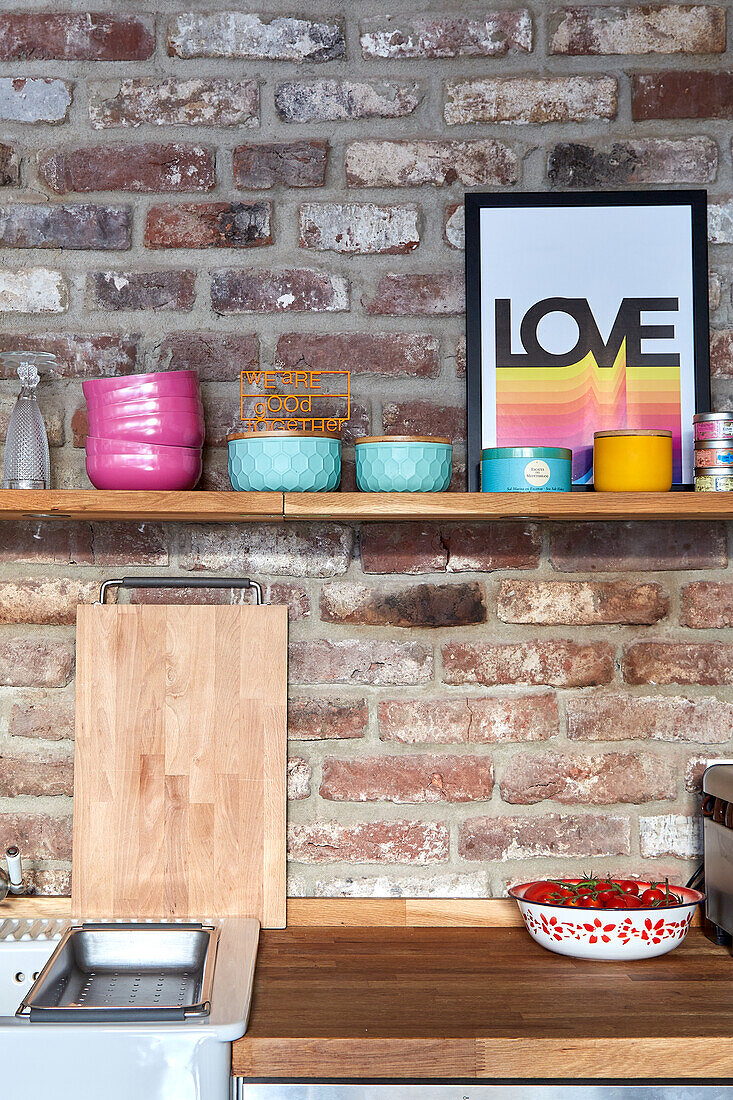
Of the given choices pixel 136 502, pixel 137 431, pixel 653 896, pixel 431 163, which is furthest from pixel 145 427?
pixel 653 896

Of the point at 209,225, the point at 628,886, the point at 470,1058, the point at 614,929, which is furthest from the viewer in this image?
the point at 209,225

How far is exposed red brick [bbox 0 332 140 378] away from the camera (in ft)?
5.73

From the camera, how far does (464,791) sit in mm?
1723

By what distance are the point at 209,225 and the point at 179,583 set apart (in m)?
0.63

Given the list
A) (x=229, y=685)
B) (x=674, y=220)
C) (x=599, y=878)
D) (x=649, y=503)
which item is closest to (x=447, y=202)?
(x=674, y=220)

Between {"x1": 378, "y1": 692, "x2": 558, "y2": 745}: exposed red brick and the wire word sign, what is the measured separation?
0.51 meters

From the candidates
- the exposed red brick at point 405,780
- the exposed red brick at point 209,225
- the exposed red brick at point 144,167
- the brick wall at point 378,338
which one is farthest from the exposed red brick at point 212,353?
the exposed red brick at point 405,780

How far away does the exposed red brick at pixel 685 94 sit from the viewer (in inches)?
68.2

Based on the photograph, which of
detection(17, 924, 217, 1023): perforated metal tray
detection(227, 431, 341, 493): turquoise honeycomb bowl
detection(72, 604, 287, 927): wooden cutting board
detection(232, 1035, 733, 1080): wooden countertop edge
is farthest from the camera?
detection(72, 604, 287, 927): wooden cutting board

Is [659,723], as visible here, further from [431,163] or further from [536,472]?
[431,163]

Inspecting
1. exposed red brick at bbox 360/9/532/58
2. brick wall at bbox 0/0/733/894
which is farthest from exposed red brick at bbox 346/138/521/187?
exposed red brick at bbox 360/9/532/58

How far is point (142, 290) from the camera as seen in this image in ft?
5.74

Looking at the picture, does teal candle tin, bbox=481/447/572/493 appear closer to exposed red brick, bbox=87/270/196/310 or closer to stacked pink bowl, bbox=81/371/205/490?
stacked pink bowl, bbox=81/371/205/490

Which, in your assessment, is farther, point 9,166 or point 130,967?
point 9,166
